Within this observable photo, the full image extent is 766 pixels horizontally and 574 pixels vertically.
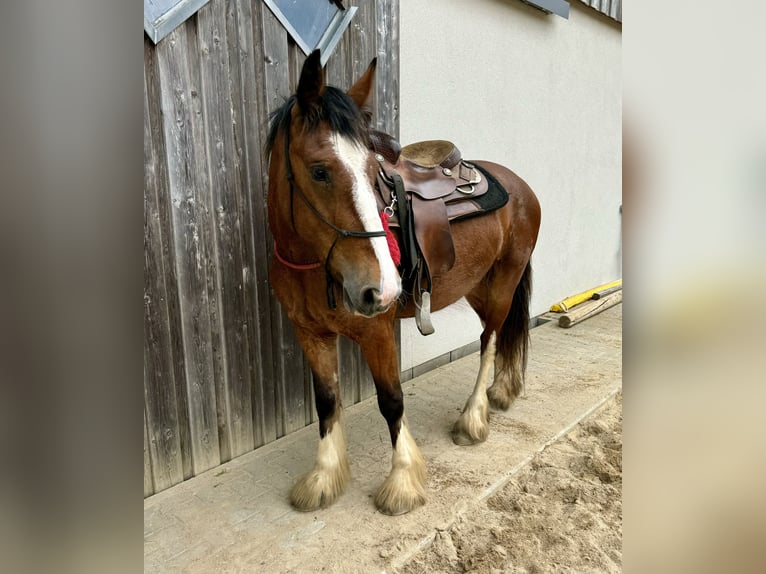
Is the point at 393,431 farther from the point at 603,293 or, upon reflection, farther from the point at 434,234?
the point at 603,293

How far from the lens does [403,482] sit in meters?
1.91

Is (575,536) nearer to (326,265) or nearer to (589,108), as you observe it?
(326,265)

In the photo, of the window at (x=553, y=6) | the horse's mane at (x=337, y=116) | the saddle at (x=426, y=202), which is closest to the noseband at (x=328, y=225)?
the horse's mane at (x=337, y=116)

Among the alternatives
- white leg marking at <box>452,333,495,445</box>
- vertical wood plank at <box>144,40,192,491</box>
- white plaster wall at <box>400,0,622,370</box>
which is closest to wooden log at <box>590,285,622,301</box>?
white plaster wall at <box>400,0,622,370</box>

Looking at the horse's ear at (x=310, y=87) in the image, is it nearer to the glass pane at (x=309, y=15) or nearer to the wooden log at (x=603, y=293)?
the glass pane at (x=309, y=15)

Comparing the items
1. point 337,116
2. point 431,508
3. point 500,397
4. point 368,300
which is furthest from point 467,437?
point 337,116

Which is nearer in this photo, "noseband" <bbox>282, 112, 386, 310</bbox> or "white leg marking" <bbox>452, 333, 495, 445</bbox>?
"noseband" <bbox>282, 112, 386, 310</bbox>

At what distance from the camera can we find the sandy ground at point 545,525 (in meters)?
1.63

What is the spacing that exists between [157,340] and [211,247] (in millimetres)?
446

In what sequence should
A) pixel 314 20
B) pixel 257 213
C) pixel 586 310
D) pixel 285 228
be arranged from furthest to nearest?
pixel 586 310, pixel 314 20, pixel 257 213, pixel 285 228

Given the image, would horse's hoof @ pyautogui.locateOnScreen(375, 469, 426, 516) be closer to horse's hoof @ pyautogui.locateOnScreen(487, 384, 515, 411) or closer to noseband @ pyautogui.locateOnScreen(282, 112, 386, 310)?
noseband @ pyautogui.locateOnScreen(282, 112, 386, 310)

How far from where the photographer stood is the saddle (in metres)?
1.93

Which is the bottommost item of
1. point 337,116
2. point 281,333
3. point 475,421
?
point 475,421
